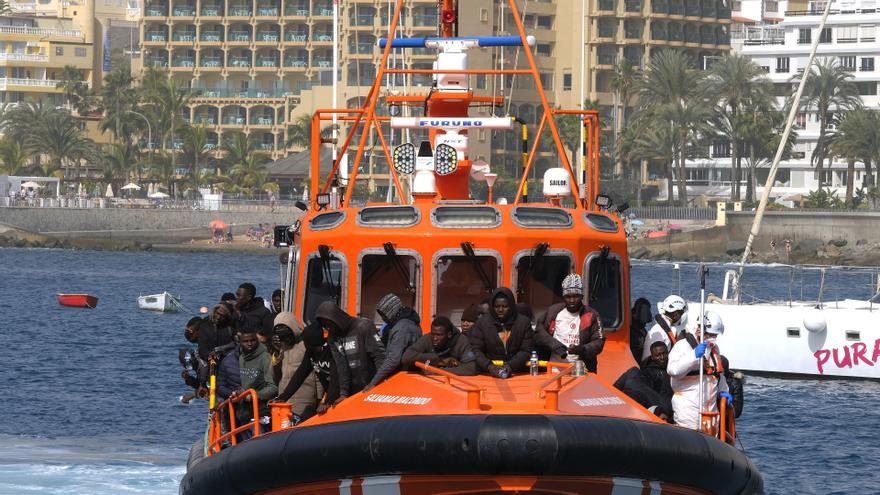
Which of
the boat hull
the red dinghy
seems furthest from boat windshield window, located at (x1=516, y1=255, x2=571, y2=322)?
the red dinghy

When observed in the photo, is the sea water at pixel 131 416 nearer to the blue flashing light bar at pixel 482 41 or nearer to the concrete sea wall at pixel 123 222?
the blue flashing light bar at pixel 482 41

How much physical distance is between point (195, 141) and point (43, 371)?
10474 centimetres

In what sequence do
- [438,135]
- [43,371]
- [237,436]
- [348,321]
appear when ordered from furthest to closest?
1. [43,371]
2. [438,135]
3. [237,436]
4. [348,321]

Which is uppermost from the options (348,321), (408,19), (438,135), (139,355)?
(408,19)

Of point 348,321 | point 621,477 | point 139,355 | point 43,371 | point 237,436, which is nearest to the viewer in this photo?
point 621,477

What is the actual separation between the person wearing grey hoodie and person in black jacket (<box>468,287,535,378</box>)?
23.9 inches

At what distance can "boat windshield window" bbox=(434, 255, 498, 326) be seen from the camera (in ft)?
53.6

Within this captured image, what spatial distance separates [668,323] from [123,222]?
4663 inches

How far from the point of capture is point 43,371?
41.0 metres

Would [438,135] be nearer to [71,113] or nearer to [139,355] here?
[139,355]

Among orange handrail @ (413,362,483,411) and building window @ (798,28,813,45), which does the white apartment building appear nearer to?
building window @ (798,28,813,45)

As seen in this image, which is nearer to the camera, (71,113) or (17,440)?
(17,440)

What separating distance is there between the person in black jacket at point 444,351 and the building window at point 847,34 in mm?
129599

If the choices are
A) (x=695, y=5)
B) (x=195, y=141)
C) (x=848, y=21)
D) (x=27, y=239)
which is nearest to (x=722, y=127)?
(x=848, y=21)
